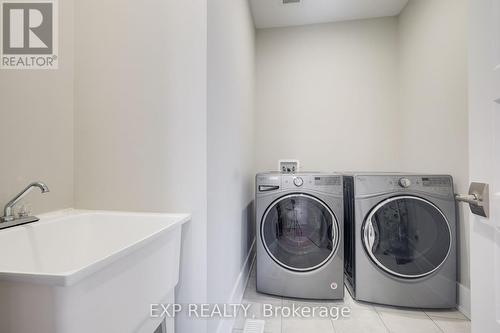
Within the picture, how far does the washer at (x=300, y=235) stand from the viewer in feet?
5.30

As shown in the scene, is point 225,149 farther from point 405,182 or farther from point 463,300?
point 463,300

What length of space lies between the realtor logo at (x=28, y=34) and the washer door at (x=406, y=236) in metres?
2.07

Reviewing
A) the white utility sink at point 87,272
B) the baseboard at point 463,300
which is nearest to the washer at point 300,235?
the baseboard at point 463,300

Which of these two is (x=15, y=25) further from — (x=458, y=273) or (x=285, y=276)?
(x=458, y=273)

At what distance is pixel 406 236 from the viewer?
1.57 meters

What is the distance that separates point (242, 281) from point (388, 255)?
3.46 feet

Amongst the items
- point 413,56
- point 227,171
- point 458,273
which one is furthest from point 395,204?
point 413,56

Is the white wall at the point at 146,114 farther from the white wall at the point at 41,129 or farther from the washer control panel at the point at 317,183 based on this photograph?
the washer control panel at the point at 317,183

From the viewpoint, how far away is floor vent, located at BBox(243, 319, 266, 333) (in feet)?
4.42

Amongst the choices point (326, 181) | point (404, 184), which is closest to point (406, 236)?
point (404, 184)

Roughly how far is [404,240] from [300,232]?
2.30ft

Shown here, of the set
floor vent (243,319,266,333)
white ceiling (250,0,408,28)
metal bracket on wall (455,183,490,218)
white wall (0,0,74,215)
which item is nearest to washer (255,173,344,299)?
floor vent (243,319,266,333)

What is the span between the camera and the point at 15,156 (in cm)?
94

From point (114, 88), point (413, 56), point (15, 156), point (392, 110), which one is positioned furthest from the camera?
point (392, 110)
